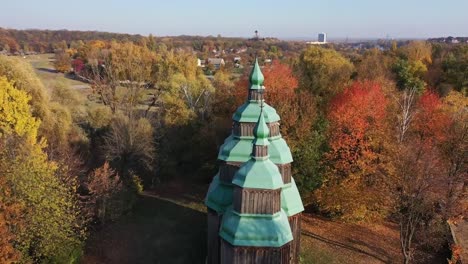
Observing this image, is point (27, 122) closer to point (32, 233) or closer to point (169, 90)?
point (32, 233)

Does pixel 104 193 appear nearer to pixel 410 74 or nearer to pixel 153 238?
pixel 153 238

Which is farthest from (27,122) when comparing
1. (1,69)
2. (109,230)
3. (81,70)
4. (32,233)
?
(81,70)

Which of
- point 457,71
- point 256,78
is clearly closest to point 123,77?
point 256,78

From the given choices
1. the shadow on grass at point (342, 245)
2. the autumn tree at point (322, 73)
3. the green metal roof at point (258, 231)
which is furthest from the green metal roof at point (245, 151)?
the autumn tree at point (322, 73)

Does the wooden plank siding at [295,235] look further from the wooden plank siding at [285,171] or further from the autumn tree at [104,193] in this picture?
the autumn tree at [104,193]

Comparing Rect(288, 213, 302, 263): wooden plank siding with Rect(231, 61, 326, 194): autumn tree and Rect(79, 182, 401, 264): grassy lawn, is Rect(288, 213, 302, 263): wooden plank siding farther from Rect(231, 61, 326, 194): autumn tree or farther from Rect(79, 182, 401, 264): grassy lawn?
Rect(231, 61, 326, 194): autumn tree

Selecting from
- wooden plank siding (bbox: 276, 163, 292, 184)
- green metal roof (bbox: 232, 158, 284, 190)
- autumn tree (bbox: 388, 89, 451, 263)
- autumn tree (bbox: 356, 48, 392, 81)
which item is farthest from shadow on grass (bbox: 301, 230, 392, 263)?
autumn tree (bbox: 356, 48, 392, 81)
